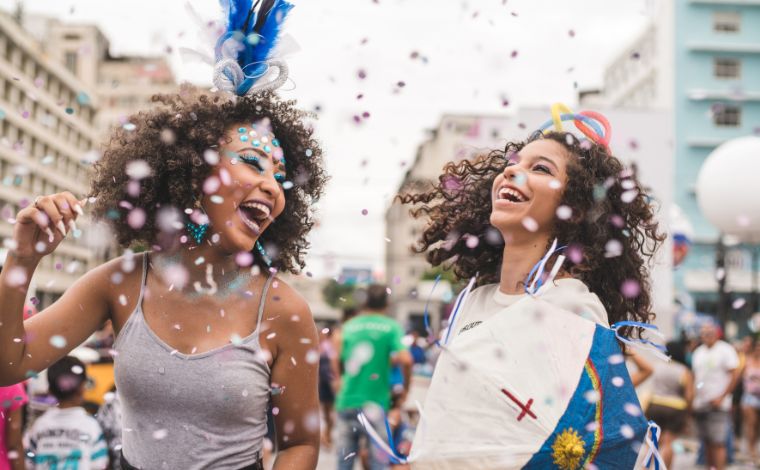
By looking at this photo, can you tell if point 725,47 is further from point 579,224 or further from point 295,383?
point 295,383

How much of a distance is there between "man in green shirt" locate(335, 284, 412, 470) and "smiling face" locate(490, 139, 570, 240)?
3881mm

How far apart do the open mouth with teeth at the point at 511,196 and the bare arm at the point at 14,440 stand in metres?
1.86

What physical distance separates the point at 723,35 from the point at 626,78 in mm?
7965

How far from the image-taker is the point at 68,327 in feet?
8.00

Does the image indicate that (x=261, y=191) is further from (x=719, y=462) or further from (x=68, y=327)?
(x=719, y=462)

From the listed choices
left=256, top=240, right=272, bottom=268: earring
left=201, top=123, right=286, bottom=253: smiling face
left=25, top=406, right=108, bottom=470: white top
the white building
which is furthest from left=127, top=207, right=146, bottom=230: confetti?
the white building

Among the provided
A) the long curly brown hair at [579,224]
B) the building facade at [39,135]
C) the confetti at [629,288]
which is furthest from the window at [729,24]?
the confetti at [629,288]

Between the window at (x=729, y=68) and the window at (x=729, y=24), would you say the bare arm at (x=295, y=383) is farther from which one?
the window at (x=729, y=24)

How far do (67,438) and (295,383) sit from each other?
7.01 feet

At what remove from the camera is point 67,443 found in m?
4.18

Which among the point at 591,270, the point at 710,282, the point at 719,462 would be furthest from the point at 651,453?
the point at 710,282

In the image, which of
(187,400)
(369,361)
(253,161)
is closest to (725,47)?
(369,361)

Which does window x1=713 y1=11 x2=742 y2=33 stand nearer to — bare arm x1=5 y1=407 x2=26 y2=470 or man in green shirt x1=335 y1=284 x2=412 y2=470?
man in green shirt x1=335 y1=284 x2=412 y2=470

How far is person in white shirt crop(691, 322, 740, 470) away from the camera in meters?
8.65
